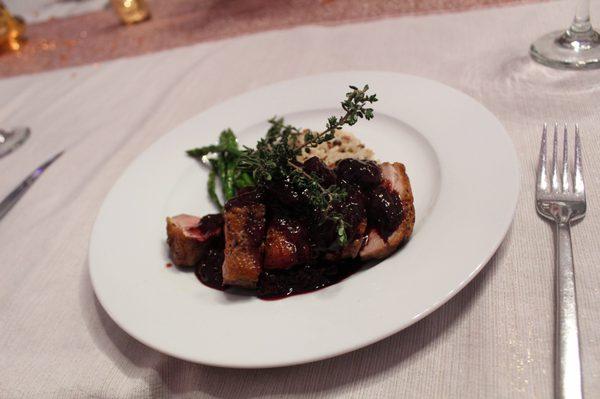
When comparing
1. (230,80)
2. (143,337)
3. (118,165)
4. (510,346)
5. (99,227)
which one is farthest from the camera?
(230,80)

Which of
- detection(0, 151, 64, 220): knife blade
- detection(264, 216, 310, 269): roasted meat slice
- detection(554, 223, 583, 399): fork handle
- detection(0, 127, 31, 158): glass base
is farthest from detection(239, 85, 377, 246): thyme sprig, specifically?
detection(0, 127, 31, 158): glass base

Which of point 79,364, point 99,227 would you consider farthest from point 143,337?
point 99,227

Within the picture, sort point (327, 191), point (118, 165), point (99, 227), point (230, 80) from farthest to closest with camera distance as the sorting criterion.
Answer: point (230, 80), point (118, 165), point (99, 227), point (327, 191)

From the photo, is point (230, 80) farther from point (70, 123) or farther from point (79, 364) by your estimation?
point (79, 364)

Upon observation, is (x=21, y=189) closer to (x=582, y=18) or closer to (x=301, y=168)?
(x=301, y=168)

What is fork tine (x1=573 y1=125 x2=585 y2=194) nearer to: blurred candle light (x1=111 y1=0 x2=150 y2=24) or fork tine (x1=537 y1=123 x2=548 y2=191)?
fork tine (x1=537 y1=123 x2=548 y2=191)

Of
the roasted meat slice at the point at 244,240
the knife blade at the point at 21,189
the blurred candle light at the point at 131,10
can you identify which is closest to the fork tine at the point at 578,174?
the roasted meat slice at the point at 244,240
